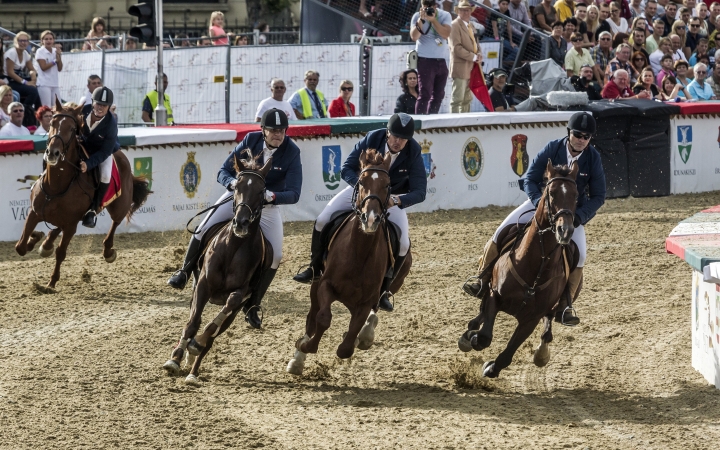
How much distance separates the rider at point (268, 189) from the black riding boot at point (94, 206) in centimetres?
370

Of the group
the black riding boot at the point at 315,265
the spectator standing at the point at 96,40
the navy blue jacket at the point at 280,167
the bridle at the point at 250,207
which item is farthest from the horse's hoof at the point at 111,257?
the spectator standing at the point at 96,40

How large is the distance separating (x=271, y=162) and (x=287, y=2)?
82.3ft

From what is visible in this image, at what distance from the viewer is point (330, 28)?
78.3ft

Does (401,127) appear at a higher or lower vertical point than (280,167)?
higher

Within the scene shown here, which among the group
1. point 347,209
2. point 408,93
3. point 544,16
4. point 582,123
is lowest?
point 347,209

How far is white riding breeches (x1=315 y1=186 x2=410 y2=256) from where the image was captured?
957 centimetres

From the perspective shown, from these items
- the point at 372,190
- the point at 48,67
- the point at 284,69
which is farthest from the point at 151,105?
the point at 372,190

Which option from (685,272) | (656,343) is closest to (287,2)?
(685,272)

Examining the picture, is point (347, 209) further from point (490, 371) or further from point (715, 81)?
point (715, 81)

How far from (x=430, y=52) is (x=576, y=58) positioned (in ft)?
13.4

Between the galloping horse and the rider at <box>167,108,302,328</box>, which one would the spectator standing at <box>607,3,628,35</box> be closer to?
the rider at <box>167,108,302,328</box>

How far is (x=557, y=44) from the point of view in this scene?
2191cm

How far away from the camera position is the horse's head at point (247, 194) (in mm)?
8637

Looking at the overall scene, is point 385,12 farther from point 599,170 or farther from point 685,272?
point 599,170
